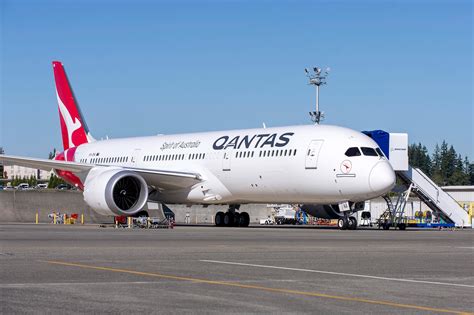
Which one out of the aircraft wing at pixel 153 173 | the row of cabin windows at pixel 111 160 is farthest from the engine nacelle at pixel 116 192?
the row of cabin windows at pixel 111 160

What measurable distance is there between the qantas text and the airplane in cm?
5

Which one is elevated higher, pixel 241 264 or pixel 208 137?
pixel 208 137

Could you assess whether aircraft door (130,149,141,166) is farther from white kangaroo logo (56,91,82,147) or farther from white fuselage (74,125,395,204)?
white kangaroo logo (56,91,82,147)

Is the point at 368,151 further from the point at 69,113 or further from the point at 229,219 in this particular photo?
the point at 69,113

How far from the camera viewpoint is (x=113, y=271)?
13.5 meters

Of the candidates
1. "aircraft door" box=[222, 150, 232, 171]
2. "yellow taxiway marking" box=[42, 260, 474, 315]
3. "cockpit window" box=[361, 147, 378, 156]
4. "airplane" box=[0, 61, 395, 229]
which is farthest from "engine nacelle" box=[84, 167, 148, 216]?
"yellow taxiway marking" box=[42, 260, 474, 315]

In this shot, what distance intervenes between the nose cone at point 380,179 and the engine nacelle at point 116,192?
9.48 metres

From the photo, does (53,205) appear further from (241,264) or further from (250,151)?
(241,264)

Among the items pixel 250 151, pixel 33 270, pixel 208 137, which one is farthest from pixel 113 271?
pixel 208 137

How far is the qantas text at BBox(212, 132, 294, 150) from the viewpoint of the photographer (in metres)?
37.4

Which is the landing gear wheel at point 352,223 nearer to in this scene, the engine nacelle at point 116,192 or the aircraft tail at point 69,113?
the engine nacelle at point 116,192

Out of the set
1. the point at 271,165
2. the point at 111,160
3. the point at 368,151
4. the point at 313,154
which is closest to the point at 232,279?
the point at 368,151

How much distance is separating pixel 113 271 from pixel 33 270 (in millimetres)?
1198

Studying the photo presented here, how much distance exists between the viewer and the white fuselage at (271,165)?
3447cm
